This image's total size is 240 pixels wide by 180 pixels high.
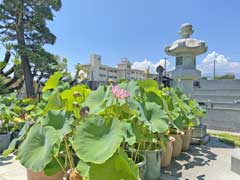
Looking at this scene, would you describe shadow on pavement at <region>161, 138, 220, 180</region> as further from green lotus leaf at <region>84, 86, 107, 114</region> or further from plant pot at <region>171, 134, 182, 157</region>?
green lotus leaf at <region>84, 86, 107, 114</region>

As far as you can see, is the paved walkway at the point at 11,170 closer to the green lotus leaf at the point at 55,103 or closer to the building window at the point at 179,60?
the green lotus leaf at the point at 55,103

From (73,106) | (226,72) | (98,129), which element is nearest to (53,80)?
(73,106)

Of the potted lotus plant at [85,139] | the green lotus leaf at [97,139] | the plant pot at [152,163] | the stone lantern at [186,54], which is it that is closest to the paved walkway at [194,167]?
the plant pot at [152,163]

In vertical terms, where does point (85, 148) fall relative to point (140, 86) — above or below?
below

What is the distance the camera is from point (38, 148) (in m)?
1.21

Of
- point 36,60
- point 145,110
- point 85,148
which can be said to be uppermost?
point 36,60

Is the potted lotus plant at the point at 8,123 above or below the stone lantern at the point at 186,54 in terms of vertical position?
below

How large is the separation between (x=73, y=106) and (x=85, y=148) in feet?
1.87

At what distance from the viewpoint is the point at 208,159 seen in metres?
2.52

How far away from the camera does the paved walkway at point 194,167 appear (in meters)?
1.98

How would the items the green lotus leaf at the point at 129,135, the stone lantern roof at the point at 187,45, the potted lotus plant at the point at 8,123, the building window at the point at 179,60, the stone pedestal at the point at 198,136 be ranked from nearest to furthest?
the green lotus leaf at the point at 129,135
the potted lotus plant at the point at 8,123
the stone pedestal at the point at 198,136
the stone lantern roof at the point at 187,45
the building window at the point at 179,60

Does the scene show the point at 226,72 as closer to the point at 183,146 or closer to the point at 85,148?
the point at 183,146

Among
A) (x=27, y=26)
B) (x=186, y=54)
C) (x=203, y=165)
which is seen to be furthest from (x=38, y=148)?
(x=27, y=26)

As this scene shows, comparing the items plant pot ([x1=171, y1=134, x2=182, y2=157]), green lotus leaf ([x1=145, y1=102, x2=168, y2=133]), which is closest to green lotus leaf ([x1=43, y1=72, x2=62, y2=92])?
green lotus leaf ([x1=145, y1=102, x2=168, y2=133])
